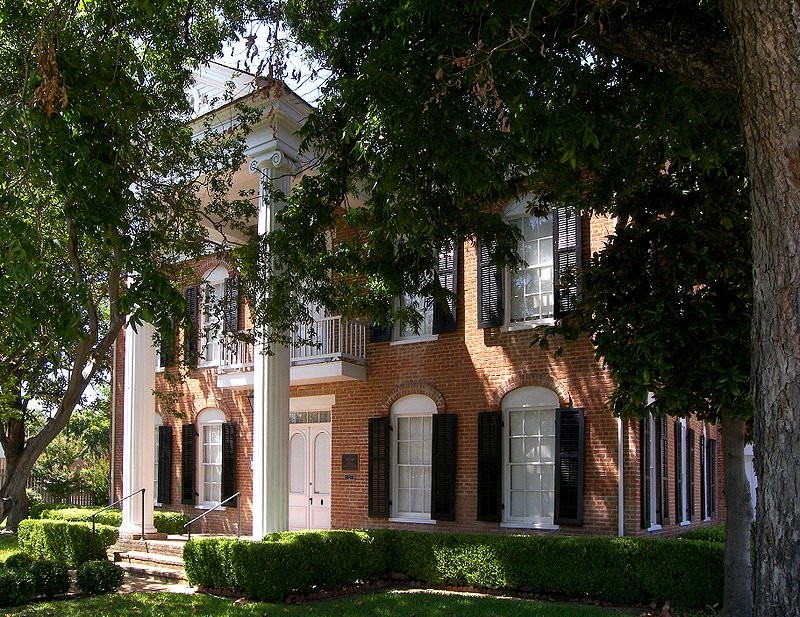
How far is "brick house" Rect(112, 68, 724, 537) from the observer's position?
14195 mm

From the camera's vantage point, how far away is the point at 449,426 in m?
16.2

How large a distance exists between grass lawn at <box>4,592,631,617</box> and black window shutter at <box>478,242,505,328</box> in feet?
17.3

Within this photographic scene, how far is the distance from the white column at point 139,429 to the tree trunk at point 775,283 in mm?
14104

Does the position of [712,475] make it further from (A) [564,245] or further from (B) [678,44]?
(B) [678,44]

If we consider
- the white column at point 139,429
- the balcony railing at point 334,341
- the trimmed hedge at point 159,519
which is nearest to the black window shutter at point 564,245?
the balcony railing at point 334,341

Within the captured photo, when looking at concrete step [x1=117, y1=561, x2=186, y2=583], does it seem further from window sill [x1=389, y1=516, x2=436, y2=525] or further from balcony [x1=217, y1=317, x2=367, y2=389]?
balcony [x1=217, y1=317, x2=367, y2=389]

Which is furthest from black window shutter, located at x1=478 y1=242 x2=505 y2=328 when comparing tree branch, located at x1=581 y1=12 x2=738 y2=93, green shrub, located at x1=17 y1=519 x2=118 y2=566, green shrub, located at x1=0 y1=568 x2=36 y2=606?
green shrub, located at x1=0 y1=568 x2=36 y2=606

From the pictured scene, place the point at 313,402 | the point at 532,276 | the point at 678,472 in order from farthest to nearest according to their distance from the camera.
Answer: the point at 313,402, the point at 678,472, the point at 532,276

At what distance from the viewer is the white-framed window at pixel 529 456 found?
1509cm

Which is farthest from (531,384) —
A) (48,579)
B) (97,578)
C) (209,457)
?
(209,457)

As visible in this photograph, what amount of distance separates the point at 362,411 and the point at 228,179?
679cm

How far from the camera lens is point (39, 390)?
20.5 metres

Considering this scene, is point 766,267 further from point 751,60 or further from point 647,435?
point 647,435

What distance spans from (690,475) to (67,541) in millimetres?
12343
